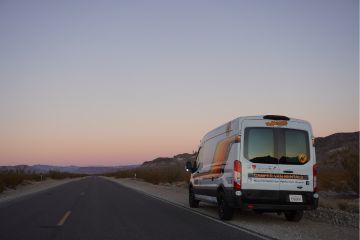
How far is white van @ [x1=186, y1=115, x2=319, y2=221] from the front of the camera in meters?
11.0

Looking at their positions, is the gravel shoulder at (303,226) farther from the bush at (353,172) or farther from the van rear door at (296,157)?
the bush at (353,172)

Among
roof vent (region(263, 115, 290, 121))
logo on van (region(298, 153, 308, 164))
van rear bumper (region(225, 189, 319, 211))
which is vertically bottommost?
van rear bumper (region(225, 189, 319, 211))

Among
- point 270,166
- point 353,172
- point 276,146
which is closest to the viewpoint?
point 270,166

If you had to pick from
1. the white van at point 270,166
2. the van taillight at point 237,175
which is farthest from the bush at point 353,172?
the van taillight at point 237,175

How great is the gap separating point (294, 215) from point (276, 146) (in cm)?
223

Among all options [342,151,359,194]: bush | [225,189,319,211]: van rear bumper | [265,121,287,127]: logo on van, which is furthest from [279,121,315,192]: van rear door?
[342,151,359,194]: bush

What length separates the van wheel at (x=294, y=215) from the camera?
12.0 meters

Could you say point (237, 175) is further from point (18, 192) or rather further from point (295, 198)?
point (18, 192)

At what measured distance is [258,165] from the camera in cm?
1112

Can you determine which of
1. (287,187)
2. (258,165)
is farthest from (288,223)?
(258,165)

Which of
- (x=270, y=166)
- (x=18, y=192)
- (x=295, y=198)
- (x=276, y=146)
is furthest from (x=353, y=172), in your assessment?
(x=18, y=192)

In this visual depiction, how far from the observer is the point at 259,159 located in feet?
36.8

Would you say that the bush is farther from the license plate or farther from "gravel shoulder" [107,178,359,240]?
the license plate

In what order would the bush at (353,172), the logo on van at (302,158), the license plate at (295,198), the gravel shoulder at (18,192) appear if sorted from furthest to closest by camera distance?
the bush at (353,172), the gravel shoulder at (18,192), the logo on van at (302,158), the license plate at (295,198)
